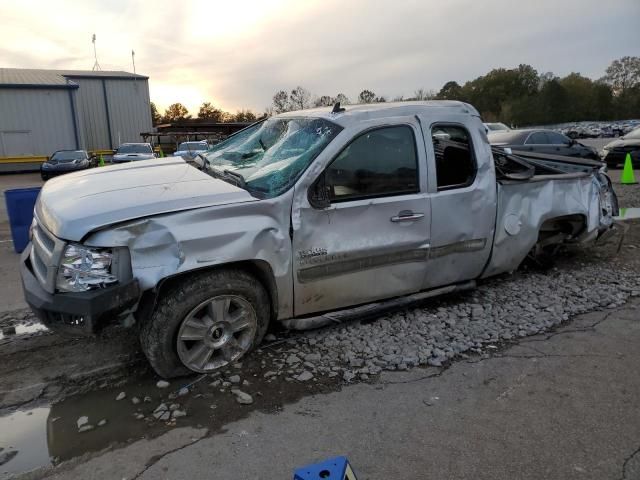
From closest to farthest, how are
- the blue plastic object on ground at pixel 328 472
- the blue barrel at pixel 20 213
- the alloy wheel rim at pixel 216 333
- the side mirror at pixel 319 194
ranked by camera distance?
the blue plastic object on ground at pixel 328 472 < the alloy wheel rim at pixel 216 333 < the side mirror at pixel 319 194 < the blue barrel at pixel 20 213

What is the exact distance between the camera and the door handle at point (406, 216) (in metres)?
3.75

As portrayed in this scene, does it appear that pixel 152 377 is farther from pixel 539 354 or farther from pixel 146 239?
pixel 539 354

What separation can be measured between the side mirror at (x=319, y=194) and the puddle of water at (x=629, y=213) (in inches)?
289

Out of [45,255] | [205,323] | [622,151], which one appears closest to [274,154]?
[205,323]

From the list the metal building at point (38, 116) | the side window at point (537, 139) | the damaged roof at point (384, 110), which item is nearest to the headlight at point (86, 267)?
the damaged roof at point (384, 110)

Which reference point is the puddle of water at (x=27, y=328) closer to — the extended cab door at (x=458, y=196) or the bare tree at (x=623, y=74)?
the extended cab door at (x=458, y=196)

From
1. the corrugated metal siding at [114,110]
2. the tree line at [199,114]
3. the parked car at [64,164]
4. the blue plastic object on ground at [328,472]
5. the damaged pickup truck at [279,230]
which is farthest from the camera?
the tree line at [199,114]

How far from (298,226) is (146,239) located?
1.02 m

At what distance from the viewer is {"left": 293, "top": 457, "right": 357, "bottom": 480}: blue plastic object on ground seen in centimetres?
183

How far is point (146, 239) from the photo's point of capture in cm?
293

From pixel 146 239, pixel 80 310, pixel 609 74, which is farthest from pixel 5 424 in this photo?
pixel 609 74

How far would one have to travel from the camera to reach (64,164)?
2102 cm

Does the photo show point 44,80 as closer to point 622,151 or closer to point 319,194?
point 622,151

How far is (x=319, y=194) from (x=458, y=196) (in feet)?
4.43
